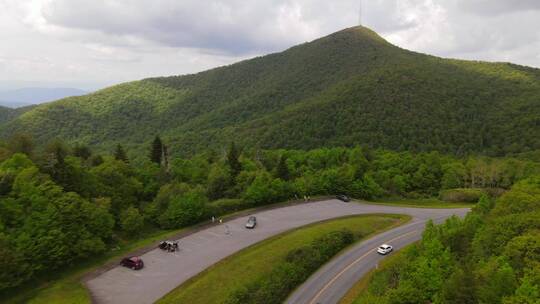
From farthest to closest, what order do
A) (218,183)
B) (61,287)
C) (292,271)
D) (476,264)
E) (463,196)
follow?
(463,196)
(218,183)
(292,271)
(61,287)
(476,264)

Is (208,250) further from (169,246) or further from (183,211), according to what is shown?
(183,211)

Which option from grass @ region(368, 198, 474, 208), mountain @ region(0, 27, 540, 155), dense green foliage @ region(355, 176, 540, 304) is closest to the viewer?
dense green foliage @ region(355, 176, 540, 304)

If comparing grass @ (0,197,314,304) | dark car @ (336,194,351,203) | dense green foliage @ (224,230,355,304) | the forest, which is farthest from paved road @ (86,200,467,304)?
the forest

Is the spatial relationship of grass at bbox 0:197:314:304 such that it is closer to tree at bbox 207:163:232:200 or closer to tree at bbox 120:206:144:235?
tree at bbox 120:206:144:235

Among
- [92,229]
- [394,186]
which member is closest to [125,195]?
[92,229]

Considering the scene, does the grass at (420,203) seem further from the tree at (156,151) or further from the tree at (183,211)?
the tree at (156,151)

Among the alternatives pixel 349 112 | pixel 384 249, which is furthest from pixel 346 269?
pixel 349 112
